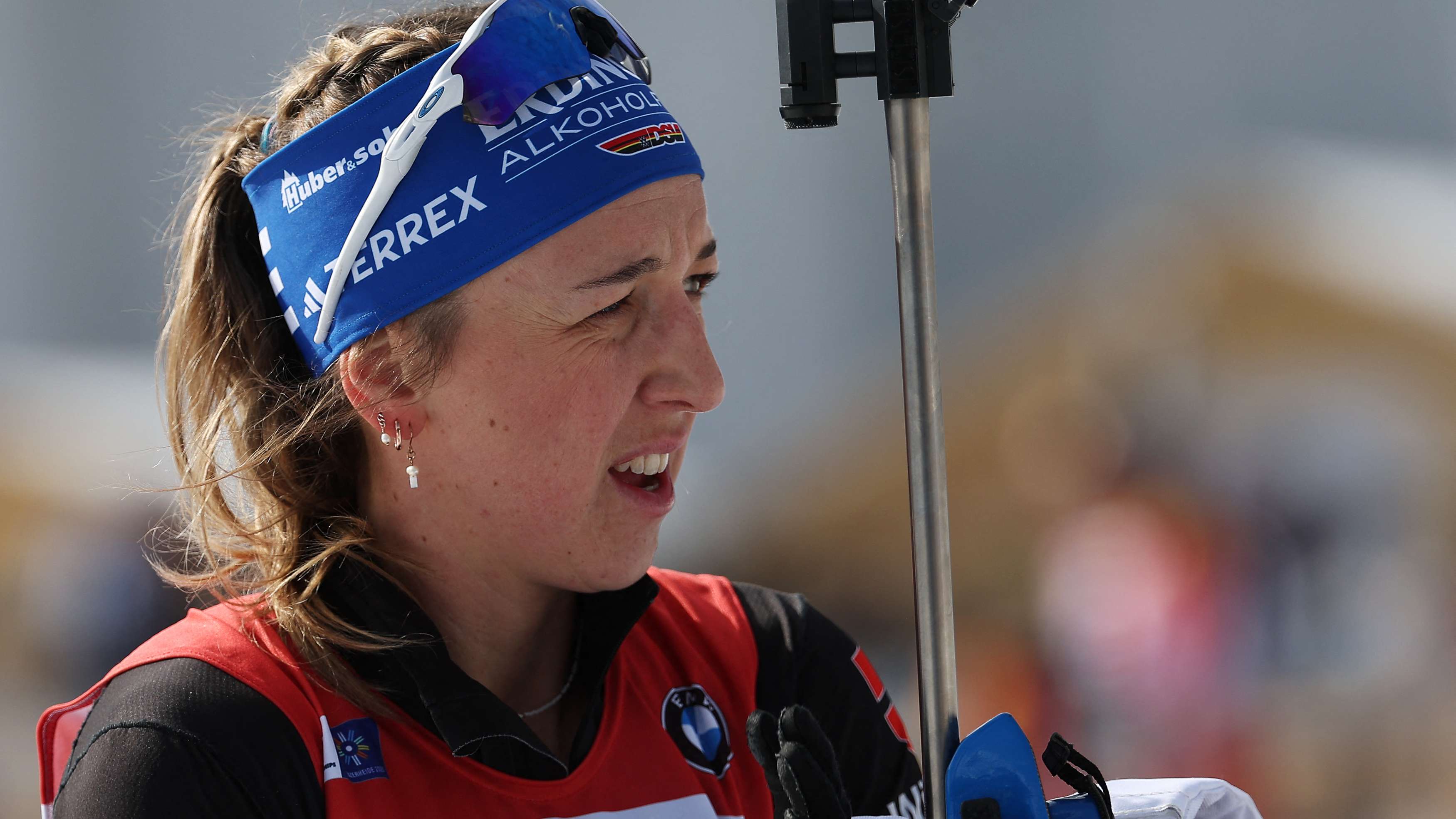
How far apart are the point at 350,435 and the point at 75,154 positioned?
115 cm

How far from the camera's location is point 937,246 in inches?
77.2

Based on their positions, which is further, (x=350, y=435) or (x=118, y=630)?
(x=118, y=630)

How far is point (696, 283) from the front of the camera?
3.66ft

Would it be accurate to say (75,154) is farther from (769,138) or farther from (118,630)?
(769,138)

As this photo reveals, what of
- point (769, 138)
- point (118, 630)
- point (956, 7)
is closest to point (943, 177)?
point (769, 138)

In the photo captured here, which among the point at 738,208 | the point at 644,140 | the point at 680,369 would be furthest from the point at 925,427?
the point at 738,208

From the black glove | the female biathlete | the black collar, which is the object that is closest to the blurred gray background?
the female biathlete

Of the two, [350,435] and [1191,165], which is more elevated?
[1191,165]

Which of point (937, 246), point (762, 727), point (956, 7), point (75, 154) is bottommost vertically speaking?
point (762, 727)

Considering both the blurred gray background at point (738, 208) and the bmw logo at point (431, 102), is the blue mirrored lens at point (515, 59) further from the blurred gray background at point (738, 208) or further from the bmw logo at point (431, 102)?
the blurred gray background at point (738, 208)

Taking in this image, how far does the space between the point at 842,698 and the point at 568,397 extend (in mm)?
479

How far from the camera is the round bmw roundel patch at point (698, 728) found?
1117mm

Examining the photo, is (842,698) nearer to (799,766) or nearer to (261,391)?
(799,766)

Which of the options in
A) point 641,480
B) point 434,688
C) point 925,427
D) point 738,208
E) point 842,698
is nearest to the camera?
point 925,427
